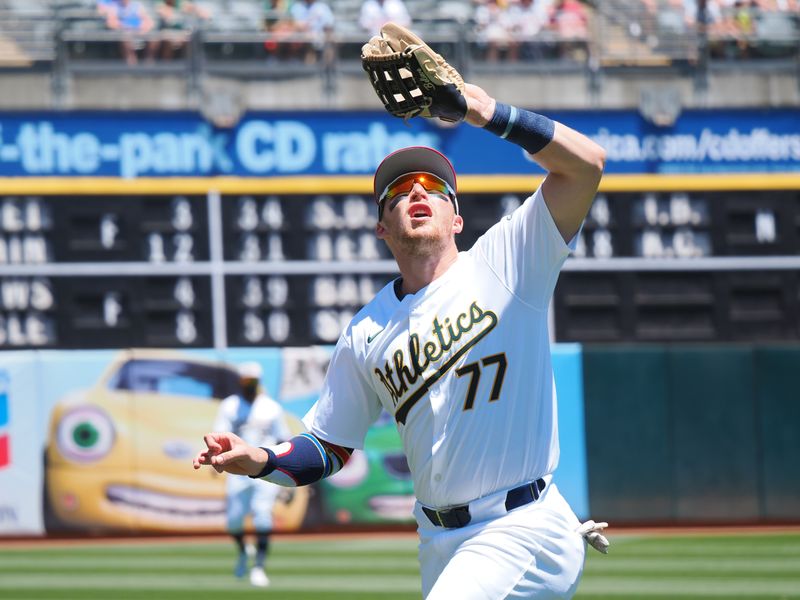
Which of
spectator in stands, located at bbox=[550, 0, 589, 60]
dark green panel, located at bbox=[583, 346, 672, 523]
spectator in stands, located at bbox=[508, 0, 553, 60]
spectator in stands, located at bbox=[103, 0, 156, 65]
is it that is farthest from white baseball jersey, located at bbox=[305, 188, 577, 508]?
spectator in stands, located at bbox=[550, 0, 589, 60]

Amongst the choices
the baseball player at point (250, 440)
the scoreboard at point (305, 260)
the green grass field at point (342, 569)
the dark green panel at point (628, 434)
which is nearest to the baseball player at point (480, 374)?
the green grass field at point (342, 569)

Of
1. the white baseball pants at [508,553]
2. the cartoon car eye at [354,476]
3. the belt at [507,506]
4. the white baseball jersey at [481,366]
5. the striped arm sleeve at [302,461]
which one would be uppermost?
the white baseball jersey at [481,366]

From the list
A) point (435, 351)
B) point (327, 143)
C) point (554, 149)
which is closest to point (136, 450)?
point (327, 143)

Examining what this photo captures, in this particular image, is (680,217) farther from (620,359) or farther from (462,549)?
(462,549)

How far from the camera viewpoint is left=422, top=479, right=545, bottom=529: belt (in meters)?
3.64

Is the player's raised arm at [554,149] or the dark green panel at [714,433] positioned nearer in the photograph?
the player's raised arm at [554,149]

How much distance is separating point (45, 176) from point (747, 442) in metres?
7.39

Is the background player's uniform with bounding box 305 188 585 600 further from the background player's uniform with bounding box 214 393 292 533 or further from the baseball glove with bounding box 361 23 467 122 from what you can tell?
the background player's uniform with bounding box 214 393 292 533

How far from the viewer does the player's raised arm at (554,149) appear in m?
3.47

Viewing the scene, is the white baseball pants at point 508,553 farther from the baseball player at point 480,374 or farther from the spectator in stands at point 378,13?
the spectator in stands at point 378,13

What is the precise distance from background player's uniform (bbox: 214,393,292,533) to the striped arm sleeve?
6.68 meters

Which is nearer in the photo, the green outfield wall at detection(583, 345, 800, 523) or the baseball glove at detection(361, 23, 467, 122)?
the baseball glove at detection(361, 23, 467, 122)

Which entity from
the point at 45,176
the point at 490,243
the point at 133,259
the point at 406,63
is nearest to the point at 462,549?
the point at 490,243

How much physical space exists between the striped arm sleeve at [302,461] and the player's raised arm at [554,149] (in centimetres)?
100
